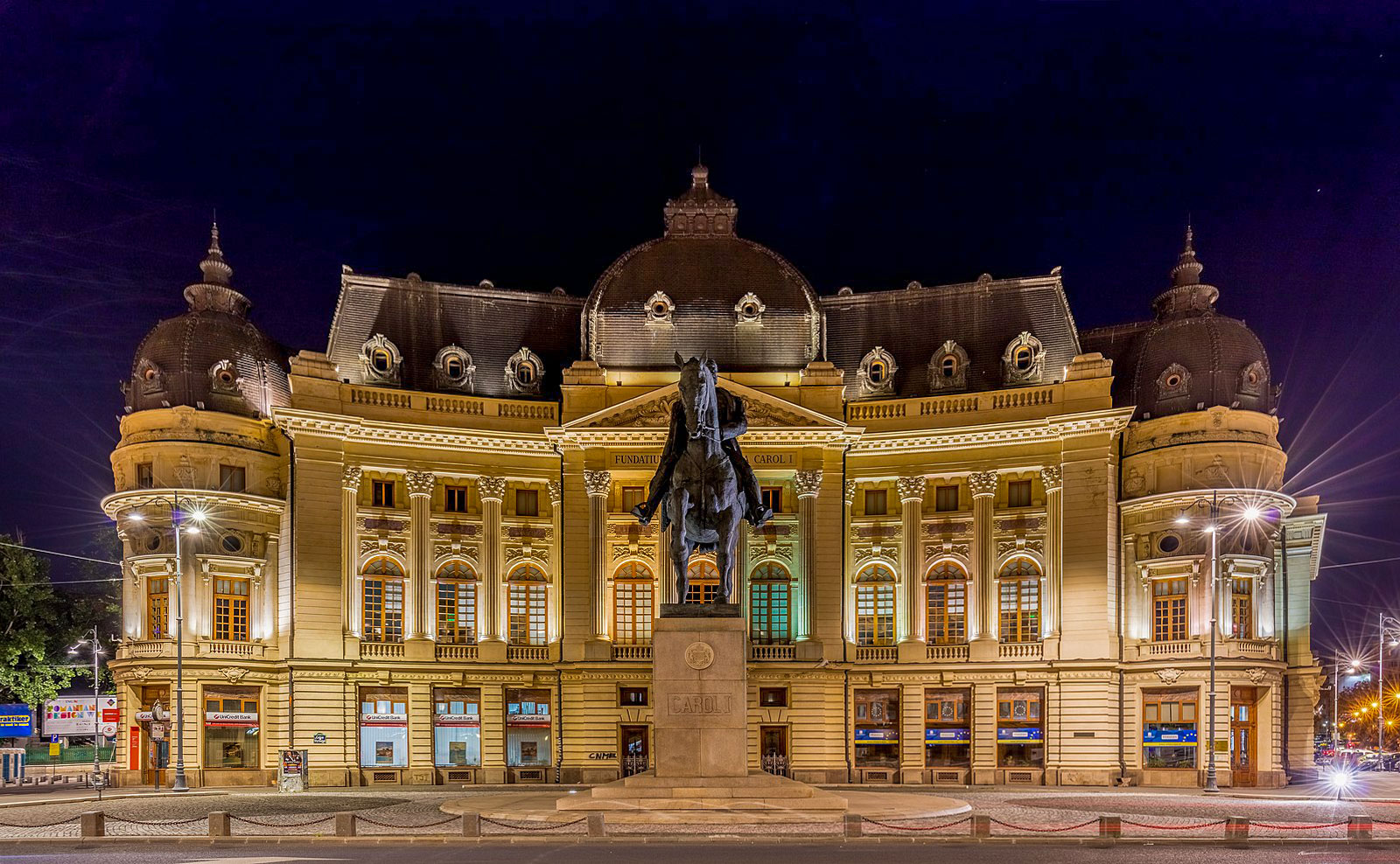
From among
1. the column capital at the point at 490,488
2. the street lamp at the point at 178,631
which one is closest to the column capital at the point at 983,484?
the column capital at the point at 490,488

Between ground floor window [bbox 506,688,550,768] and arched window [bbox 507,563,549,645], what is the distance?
2569mm

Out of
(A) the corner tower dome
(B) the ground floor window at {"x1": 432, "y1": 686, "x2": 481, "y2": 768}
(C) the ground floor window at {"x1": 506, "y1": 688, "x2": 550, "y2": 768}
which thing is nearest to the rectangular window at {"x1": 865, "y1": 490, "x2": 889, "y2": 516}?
(C) the ground floor window at {"x1": 506, "y1": 688, "x2": 550, "y2": 768}

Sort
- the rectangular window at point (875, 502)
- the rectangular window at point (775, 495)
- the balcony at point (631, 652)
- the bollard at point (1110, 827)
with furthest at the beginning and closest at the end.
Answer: the rectangular window at point (875, 502), the rectangular window at point (775, 495), the balcony at point (631, 652), the bollard at point (1110, 827)

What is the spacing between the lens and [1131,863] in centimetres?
2414

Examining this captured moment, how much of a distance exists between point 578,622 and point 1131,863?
39.8m

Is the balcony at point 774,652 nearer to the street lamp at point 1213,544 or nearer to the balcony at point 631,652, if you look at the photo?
the balcony at point 631,652

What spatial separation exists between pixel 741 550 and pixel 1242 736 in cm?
2313

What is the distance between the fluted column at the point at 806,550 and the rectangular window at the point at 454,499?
15.6m

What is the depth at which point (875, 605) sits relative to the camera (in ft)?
207

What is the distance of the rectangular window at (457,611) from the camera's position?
61938 millimetres

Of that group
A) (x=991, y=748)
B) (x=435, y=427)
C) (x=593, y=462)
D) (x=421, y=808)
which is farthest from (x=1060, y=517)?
(x=421, y=808)

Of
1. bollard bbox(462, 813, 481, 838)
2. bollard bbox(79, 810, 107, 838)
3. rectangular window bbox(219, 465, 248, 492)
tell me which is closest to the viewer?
bollard bbox(462, 813, 481, 838)

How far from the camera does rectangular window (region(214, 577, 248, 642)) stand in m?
58.7

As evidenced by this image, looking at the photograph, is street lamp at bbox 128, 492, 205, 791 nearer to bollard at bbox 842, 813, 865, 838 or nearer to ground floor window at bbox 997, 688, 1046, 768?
bollard at bbox 842, 813, 865, 838
